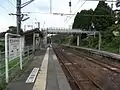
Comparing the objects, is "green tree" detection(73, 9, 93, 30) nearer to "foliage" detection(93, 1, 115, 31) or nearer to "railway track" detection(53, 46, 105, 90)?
"foliage" detection(93, 1, 115, 31)

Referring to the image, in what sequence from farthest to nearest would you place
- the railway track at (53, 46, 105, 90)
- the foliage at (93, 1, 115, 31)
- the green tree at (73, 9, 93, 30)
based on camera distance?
1. the green tree at (73, 9, 93, 30)
2. the foliage at (93, 1, 115, 31)
3. the railway track at (53, 46, 105, 90)

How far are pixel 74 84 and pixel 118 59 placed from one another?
1692 cm

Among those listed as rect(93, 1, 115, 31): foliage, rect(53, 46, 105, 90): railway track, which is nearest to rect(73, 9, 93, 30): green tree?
rect(93, 1, 115, 31): foliage

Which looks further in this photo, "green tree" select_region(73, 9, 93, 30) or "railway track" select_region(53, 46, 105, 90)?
"green tree" select_region(73, 9, 93, 30)

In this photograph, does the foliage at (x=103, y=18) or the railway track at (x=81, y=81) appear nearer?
the railway track at (x=81, y=81)

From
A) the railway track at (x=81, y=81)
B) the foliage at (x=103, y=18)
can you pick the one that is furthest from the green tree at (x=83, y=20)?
the railway track at (x=81, y=81)

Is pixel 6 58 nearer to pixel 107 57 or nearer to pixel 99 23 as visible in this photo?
pixel 107 57

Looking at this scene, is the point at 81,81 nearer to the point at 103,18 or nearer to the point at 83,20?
the point at 103,18

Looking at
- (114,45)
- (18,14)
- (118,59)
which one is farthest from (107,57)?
(114,45)

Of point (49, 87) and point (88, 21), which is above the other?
point (88, 21)

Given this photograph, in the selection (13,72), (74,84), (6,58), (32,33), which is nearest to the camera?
(6,58)

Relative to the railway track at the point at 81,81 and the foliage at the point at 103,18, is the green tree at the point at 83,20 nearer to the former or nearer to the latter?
the foliage at the point at 103,18

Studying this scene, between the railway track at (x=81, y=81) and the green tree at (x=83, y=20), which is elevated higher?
the green tree at (x=83, y=20)

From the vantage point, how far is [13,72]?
48.3ft
